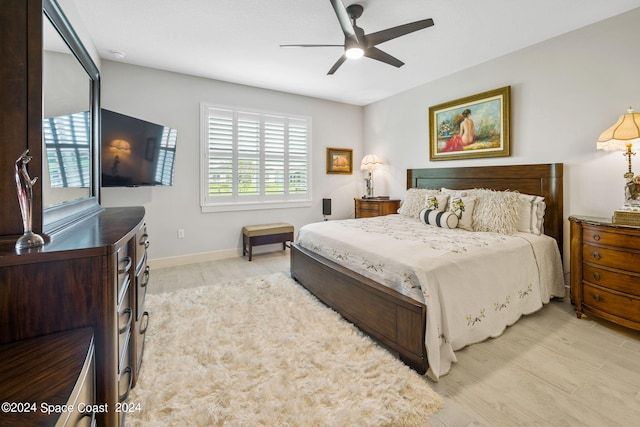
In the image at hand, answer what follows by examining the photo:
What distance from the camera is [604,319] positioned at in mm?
2422

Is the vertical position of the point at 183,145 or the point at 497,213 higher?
the point at 183,145

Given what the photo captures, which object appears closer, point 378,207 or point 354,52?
point 354,52

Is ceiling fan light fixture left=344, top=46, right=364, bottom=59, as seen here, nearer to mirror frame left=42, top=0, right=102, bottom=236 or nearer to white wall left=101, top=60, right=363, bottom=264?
mirror frame left=42, top=0, right=102, bottom=236

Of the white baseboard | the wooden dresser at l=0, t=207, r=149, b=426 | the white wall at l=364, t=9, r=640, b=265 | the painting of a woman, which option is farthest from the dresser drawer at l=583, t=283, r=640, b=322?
the white baseboard

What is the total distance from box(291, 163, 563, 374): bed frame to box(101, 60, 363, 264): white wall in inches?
64.1

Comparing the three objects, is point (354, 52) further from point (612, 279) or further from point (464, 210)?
point (612, 279)

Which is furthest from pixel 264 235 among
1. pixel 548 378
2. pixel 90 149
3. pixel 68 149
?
pixel 548 378

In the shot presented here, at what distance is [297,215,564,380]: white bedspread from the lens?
183cm

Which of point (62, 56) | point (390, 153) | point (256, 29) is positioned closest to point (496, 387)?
point (62, 56)

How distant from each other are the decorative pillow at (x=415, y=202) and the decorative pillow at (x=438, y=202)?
19cm

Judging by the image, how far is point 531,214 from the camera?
2.96 meters

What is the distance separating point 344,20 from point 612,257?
2.81 meters

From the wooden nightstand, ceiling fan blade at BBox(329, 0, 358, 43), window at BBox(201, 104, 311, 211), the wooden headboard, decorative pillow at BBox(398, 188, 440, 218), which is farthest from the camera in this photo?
the wooden nightstand

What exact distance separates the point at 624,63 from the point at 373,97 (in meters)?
3.19
